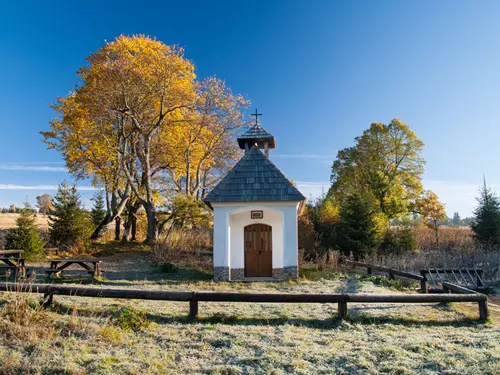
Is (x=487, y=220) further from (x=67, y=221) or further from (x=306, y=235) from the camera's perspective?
(x=67, y=221)

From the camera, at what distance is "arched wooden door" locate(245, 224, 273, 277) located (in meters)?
13.3

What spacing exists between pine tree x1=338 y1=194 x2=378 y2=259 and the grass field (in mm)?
9665

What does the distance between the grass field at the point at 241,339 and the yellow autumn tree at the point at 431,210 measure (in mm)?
21080

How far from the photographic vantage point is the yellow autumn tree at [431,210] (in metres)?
26.9

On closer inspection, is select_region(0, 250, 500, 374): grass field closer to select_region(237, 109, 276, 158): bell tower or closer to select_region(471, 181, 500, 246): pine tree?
select_region(237, 109, 276, 158): bell tower

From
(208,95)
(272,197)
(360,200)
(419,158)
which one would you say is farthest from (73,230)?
(419,158)

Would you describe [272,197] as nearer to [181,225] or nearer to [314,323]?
[314,323]

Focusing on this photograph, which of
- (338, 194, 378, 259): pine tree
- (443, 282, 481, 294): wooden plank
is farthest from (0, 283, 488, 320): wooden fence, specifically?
(338, 194, 378, 259): pine tree

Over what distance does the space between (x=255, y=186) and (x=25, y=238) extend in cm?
1146

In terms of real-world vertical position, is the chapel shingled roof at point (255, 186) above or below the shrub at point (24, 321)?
above

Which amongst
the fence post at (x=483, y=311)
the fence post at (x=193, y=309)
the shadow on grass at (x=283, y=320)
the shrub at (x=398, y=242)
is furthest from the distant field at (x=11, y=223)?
the fence post at (x=483, y=311)

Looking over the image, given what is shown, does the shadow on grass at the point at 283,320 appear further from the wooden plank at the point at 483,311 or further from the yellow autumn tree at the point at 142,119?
the yellow autumn tree at the point at 142,119

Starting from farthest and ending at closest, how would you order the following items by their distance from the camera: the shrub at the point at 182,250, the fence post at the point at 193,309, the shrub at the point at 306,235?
the shrub at the point at 306,235 < the shrub at the point at 182,250 < the fence post at the point at 193,309

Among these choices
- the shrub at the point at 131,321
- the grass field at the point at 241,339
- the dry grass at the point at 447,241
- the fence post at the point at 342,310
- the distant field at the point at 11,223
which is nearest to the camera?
the grass field at the point at 241,339
